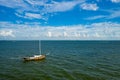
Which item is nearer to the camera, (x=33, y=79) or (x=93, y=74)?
(x=33, y=79)

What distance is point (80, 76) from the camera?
42.8 meters

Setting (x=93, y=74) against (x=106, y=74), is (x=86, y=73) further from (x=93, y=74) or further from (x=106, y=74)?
(x=106, y=74)

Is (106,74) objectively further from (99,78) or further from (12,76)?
(12,76)

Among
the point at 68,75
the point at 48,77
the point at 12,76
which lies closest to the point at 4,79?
the point at 12,76

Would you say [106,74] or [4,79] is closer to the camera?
[4,79]

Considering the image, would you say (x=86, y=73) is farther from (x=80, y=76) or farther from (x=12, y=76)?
(x=12, y=76)

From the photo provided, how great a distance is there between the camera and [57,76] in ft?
141

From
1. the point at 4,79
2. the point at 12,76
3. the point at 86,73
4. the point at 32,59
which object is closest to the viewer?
the point at 4,79

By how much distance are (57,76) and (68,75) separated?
3024 mm

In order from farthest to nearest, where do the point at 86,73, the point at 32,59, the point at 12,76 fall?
the point at 32,59, the point at 86,73, the point at 12,76

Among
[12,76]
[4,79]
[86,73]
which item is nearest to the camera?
[4,79]

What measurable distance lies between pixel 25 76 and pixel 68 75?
11477mm

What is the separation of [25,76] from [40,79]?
200 inches

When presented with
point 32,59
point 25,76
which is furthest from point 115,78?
point 32,59
